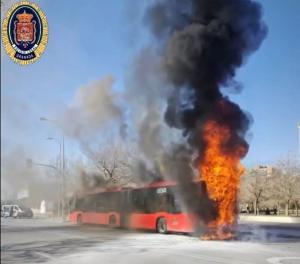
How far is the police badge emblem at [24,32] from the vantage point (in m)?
4.77

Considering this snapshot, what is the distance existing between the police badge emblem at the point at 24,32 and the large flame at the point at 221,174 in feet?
46.4

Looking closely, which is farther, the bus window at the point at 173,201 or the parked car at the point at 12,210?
the bus window at the point at 173,201

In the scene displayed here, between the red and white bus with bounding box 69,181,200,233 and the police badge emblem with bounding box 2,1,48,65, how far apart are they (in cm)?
1634

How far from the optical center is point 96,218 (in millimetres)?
23812

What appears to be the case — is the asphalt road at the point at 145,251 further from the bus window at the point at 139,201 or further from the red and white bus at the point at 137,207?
the bus window at the point at 139,201

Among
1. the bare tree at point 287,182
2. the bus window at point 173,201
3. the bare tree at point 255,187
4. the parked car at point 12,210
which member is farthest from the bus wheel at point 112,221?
the parked car at point 12,210

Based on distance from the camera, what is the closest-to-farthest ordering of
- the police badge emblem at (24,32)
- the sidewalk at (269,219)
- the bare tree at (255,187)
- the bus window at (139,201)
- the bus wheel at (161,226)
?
the police badge emblem at (24,32) → the bare tree at (255,187) → the sidewalk at (269,219) → the bus wheel at (161,226) → the bus window at (139,201)

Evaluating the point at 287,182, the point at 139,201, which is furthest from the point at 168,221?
the point at 287,182

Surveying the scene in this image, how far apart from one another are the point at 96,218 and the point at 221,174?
7.87 meters

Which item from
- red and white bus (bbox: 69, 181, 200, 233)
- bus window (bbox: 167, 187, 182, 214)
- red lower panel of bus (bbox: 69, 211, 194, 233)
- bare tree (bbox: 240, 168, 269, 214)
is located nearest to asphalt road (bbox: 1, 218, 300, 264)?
bare tree (bbox: 240, 168, 269, 214)

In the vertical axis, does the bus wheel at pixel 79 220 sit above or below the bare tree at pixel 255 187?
below

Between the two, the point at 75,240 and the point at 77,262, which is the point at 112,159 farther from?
the point at 77,262

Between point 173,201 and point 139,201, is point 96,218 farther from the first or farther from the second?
point 173,201

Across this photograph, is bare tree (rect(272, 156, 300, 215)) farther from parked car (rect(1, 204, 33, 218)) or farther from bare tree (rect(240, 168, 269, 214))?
parked car (rect(1, 204, 33, 218))
